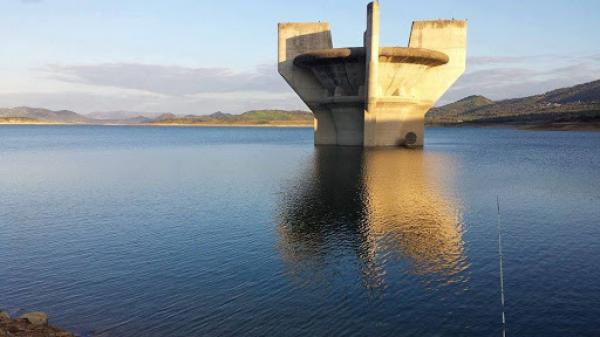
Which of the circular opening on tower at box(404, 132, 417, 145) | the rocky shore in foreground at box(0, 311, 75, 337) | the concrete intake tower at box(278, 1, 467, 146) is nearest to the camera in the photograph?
the rocky shore in foreground at box(0, 311, 75, 337)

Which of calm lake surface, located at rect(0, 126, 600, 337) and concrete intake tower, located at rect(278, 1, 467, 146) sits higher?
concrete intake tower, located at rect(278, 1, 467, 146)

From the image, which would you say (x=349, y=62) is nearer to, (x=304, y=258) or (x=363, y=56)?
(x=363, y=56)

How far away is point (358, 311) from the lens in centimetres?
1109

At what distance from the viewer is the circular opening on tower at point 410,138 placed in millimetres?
63625

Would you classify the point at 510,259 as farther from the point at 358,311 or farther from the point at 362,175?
the point at 362,175

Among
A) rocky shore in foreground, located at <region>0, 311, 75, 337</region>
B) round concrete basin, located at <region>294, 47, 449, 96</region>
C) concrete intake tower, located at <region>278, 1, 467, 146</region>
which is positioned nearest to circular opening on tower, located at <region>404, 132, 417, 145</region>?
concrete intake tower, located at <region>278, 1, 467, 146</region>

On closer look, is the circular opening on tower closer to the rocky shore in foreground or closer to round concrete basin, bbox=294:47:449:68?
round concrete basin, bbox=294:47:449:68

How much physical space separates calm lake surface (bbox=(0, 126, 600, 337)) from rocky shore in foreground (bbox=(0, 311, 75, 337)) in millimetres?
511

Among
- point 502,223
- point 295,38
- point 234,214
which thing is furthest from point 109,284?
point 295,38

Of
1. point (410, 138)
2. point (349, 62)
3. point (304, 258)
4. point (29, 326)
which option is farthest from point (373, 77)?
point (29, 326)

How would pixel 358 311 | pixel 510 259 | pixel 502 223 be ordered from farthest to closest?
pixel 502 223 → pixel 510 259 → pixel 358 311

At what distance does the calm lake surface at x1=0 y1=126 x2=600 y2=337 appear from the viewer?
10.7 meters

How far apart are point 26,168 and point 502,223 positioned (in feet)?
139

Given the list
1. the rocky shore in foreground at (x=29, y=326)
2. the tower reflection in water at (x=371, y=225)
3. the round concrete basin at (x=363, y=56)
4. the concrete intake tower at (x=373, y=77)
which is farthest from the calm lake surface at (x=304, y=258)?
the concrete intake tower at (x=373, y=77)
